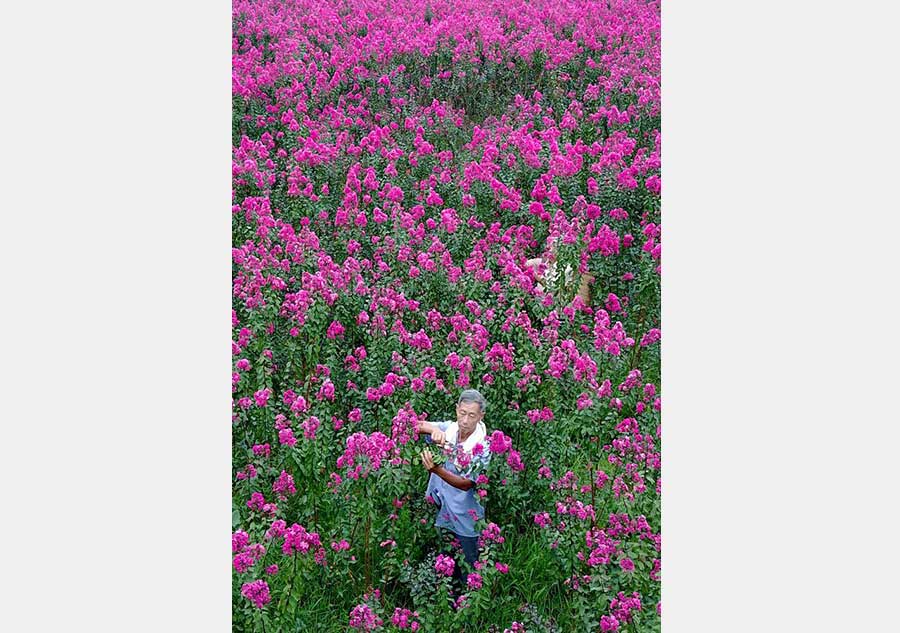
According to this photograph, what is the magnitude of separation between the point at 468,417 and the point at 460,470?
8.2 inches

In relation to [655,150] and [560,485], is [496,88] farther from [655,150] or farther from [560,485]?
[560,485]

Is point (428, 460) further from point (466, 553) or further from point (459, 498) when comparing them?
point (466, 553)

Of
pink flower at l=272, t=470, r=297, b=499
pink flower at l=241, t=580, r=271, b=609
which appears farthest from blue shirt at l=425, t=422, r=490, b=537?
pink flower at l=241, t=580, r=271, b=609

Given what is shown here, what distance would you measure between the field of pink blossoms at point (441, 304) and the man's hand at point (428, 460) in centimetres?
3

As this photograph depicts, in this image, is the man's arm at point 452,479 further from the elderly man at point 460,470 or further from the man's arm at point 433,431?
the man's arm at point 433,431

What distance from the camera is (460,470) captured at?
3902 millimetres

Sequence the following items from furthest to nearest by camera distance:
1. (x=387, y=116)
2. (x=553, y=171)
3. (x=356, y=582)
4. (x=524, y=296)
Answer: (x=387, y=116), (x=553, y=171), (x=524, y=296), (x=356, y=582)

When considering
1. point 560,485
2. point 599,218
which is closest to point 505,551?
point 560,485

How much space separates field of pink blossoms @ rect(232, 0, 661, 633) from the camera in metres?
3.90

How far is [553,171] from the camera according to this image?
4430 mm

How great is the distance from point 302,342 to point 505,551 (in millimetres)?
1201

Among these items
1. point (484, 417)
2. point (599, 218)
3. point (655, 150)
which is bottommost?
point (484, 417)

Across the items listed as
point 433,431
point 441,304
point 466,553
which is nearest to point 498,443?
point 433,431

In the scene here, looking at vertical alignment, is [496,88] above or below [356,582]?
above
